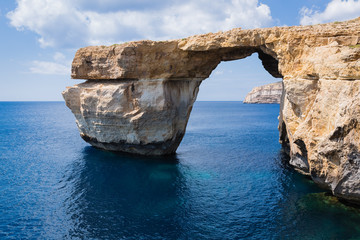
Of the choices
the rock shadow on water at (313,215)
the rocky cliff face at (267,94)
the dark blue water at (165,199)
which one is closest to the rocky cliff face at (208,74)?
the rock shadow on water at (313,215)

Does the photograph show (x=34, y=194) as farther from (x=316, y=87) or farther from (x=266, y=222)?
(x=316, y=87)

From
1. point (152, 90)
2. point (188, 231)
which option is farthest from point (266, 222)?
point (152, 90)

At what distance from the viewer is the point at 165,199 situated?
1791cm

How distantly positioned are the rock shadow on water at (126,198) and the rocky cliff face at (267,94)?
138 meters

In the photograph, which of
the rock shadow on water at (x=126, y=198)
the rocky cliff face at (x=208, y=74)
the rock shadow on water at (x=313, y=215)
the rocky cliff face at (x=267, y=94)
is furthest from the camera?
the rocky cliff face at (x=267, y=94)

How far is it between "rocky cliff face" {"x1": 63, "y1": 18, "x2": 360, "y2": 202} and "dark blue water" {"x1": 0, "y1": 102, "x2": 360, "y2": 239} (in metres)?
1.82

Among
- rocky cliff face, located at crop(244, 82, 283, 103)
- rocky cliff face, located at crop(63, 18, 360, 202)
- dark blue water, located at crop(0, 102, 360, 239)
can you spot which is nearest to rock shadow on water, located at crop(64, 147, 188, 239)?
dark blue water, located at crop(0, 102, 360, 239)

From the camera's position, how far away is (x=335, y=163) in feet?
47.9

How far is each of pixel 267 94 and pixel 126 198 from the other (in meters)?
157

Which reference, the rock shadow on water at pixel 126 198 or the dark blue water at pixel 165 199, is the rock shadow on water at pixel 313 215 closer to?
the dark blue water at pixel 165 199

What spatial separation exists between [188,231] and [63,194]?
10.4 m

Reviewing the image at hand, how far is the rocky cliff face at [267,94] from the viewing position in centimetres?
15075

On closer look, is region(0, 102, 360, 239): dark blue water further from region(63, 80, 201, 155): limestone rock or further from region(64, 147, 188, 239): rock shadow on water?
region(63, 80, 201, 155): limestone rock

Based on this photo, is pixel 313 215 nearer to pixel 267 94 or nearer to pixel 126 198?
pixel 126 198
